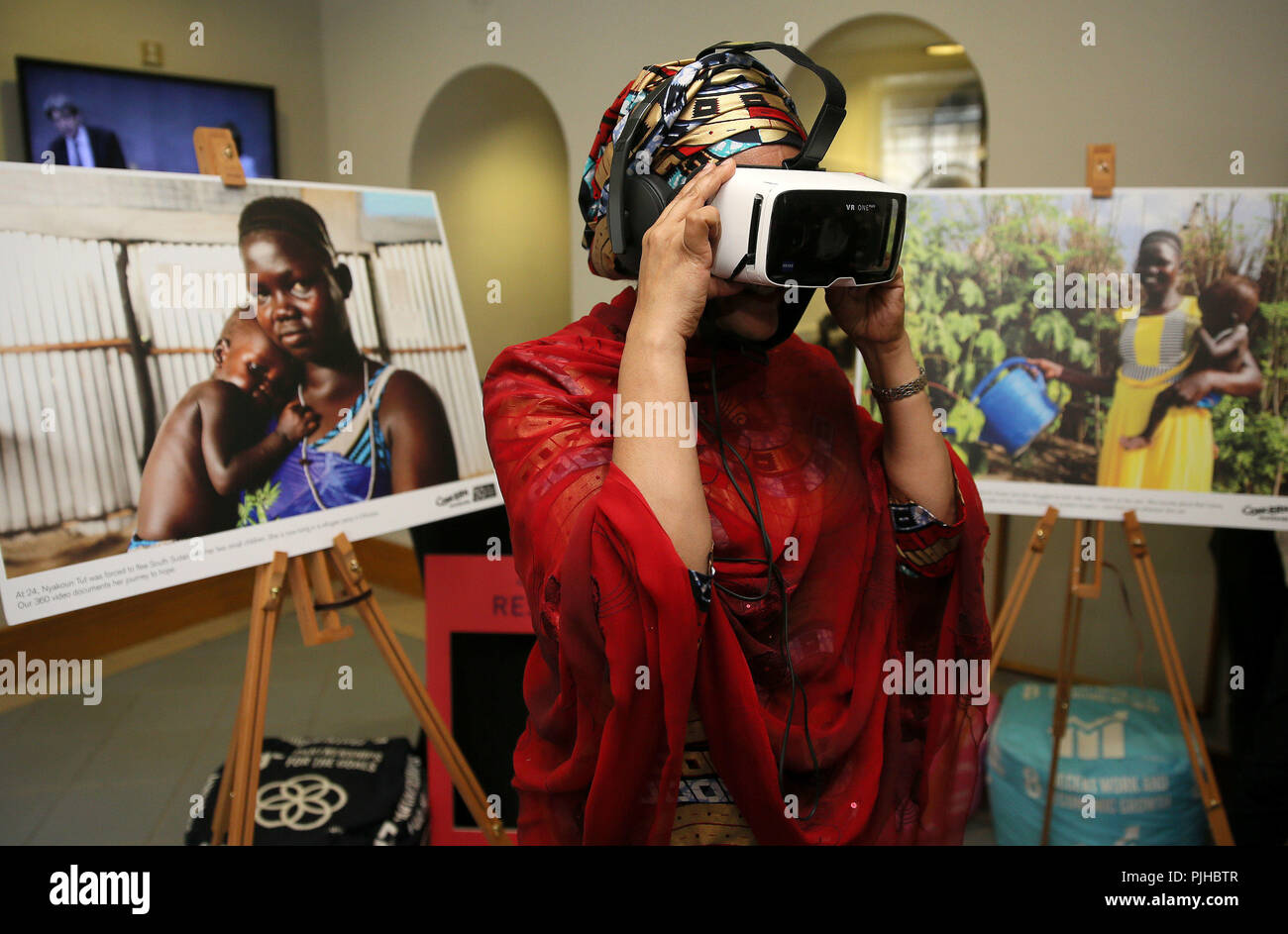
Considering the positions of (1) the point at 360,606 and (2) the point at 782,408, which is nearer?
(2) the point at 782,408

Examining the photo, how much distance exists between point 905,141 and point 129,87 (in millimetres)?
2694

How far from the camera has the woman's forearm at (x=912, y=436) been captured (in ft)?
3.21

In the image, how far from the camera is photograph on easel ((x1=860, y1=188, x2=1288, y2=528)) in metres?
1.63

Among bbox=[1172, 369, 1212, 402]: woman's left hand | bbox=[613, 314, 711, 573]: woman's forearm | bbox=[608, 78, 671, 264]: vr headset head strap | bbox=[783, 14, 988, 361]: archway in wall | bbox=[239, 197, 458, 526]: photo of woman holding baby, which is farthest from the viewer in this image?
bbox=[783, 14, 988, 361]: archway in wall

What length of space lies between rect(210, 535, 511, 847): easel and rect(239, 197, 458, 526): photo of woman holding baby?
0.11 meters

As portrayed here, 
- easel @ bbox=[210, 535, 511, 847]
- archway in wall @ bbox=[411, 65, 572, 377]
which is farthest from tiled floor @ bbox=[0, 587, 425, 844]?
archway in wall @ bbox=[411, 65, 572, 377]

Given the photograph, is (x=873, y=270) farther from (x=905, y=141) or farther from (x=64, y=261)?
(x=905, y=141)

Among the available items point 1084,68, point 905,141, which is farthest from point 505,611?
point 905,141

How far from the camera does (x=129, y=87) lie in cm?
283

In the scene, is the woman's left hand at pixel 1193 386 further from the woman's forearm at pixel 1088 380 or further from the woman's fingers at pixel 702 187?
the woman's fingers at pixel 702 187

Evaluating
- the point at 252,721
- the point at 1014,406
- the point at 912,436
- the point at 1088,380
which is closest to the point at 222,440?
the point at 252,721

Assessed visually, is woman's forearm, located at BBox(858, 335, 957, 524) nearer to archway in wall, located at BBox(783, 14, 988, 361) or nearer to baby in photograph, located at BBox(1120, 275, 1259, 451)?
baby in photograph, located at BBox(1120, 275, 1259, 451)

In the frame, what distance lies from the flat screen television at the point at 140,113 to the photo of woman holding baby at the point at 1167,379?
2755mm

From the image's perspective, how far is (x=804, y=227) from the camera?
0.85 metres
